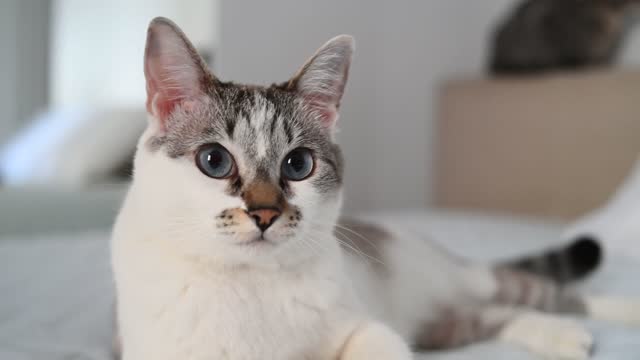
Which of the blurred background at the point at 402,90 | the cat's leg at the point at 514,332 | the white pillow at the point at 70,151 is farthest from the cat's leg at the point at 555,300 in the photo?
the white pillow at the point at 70,151

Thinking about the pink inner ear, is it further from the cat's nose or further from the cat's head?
the cat's nose

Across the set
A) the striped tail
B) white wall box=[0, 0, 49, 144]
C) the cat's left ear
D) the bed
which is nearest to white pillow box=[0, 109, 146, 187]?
white wall box=[0, 0, 49, 144]

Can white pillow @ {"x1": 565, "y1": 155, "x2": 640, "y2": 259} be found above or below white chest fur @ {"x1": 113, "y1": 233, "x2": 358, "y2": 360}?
below

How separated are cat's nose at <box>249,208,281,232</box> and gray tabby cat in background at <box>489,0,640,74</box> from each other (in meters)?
3.02

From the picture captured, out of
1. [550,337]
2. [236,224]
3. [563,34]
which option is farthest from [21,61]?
[563,34]

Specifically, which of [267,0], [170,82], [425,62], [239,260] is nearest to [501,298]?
[239,260]

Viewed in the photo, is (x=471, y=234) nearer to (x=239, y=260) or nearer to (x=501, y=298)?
(x=501, y=298)

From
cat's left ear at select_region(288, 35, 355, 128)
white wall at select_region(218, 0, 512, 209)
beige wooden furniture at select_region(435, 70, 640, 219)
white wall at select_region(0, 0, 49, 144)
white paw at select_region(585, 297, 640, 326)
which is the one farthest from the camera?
white wall at select_region(218, 0, 512, 209)

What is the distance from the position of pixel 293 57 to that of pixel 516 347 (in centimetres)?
129

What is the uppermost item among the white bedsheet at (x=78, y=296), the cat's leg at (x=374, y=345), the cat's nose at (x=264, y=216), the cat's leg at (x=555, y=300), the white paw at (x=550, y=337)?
the cat's nose at (x=264, y=216)

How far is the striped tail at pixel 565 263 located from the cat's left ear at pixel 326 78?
0.81 meters

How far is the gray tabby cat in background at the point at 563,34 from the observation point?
11.0ft

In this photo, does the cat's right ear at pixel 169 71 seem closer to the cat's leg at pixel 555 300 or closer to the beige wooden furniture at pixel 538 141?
the cat's leg at pixel 555 300

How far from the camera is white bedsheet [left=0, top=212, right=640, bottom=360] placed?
1121 mm
